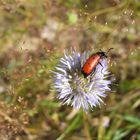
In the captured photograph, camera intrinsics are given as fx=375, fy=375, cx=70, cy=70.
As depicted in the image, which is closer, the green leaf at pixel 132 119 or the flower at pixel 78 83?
the flower at pixel 78 83

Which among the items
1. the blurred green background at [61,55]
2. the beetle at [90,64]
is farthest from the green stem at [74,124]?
the beetle at [90,64]

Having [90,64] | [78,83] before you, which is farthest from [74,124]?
[90,64]

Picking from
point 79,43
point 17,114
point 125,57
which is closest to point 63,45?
point 79,43

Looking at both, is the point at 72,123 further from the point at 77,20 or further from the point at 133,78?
the point at 77,20

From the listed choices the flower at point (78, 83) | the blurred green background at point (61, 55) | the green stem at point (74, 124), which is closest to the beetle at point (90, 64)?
the flower at point (78, 83)

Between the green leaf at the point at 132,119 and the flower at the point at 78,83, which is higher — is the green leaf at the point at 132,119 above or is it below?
below

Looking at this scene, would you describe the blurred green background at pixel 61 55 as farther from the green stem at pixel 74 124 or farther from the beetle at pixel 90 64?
the beetle at pixel 90 64

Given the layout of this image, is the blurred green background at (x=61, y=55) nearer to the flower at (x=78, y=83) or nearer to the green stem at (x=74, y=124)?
the green stem at (x=74, y=124)
